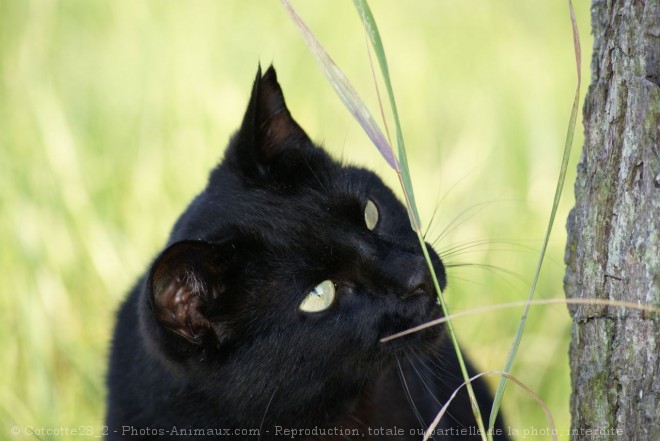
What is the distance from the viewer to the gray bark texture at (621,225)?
45.0 inches

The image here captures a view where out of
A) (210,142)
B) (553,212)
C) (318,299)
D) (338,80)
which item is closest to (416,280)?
(318,299)

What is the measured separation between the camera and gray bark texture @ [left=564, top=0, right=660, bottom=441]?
1.14 m

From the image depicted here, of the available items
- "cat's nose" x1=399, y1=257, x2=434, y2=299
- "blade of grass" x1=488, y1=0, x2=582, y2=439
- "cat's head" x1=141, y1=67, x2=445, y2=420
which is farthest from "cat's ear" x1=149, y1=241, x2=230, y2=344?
"blade of grass" x1=488, y1=0, x2=582, y2=439

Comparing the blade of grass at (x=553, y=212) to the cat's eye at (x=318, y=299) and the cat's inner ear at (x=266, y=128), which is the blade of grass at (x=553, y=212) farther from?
the cat's inner ear at (x=266, y=128)

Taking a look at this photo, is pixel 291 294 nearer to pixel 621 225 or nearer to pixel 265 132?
pixel 265 132

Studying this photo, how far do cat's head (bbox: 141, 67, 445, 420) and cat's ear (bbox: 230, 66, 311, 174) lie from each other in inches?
0.4

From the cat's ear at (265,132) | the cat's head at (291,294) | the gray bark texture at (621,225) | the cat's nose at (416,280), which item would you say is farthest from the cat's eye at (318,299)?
the gray bark texture at (621,225)

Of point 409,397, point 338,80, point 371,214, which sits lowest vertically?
point 409,397

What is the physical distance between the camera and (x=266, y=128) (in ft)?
5.37

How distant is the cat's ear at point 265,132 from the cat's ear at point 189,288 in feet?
0.77

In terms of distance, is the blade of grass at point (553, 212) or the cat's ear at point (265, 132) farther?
the cat's ear at point (265, 132)

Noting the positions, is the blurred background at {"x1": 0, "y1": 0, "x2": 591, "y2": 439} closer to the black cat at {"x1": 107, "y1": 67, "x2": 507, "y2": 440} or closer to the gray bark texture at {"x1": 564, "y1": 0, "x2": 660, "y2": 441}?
→ the black cat at {"x1": 107, "y1": 67, "x2": 507, "y2": 440}

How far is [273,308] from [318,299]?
0.08 meters

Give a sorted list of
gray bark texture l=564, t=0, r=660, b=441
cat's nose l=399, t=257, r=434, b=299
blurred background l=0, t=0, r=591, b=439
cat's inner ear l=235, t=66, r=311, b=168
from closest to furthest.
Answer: gray bark texture l=564, t=0, r=660, b=441 → cat's nose l=399, t=257, r=434, b=299 → cat's inner ear l=235, t=66, r=311, b=168 → blurred background l=0, t=0, r=591, b=439
